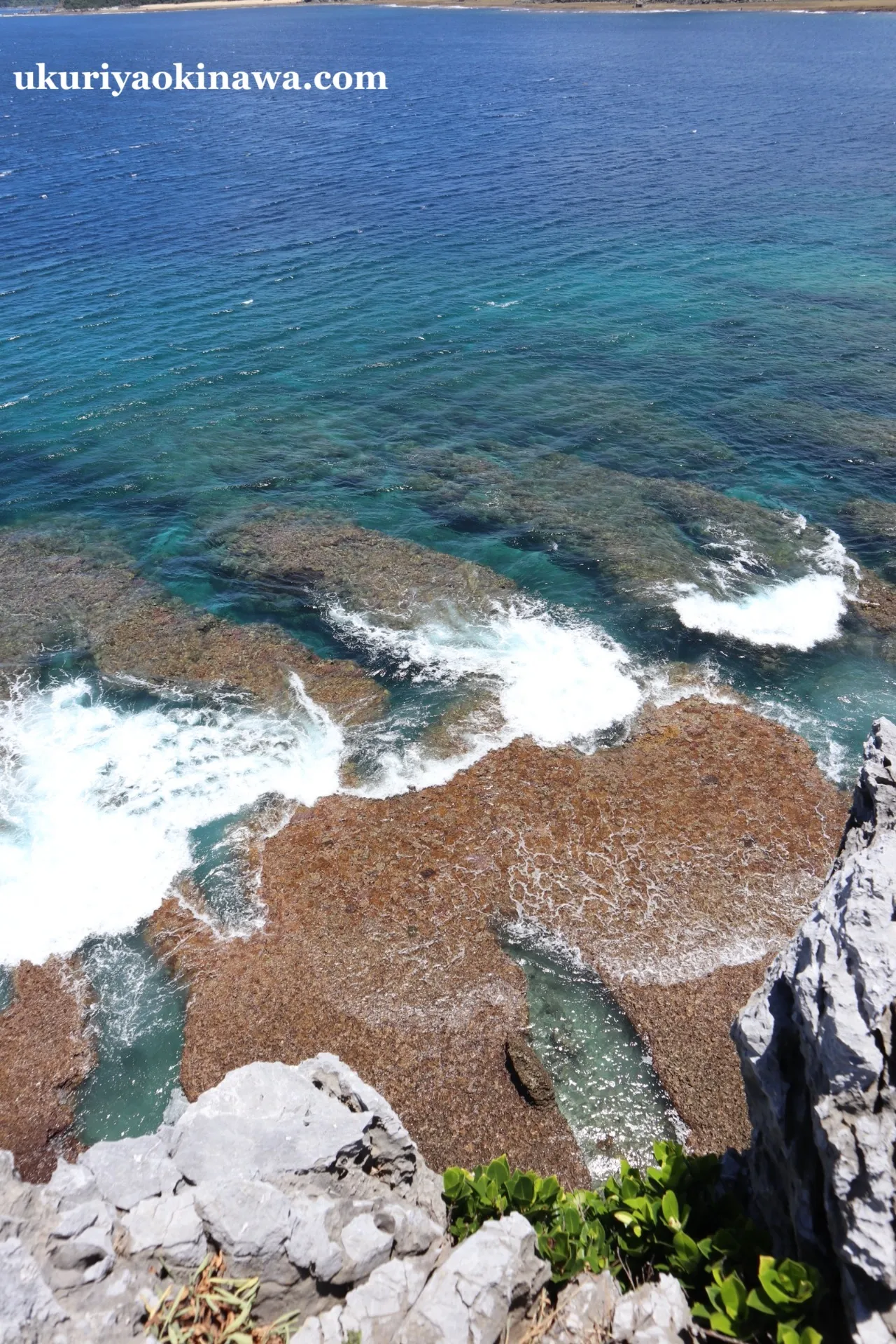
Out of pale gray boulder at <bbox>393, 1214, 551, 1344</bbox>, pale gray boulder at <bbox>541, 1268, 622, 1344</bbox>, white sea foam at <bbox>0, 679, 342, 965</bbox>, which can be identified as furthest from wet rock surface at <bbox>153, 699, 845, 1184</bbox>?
pale gray boulder at <bbox>393, 1214, 551, 1344</bbox>

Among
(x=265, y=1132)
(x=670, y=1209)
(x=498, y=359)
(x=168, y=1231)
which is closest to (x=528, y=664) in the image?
(x=265, y=1132)

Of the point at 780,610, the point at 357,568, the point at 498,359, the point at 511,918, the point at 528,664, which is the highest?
the point at 498,359

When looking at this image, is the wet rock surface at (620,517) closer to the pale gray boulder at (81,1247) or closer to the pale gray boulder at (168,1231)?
the pale gray boulder at (168,1231)

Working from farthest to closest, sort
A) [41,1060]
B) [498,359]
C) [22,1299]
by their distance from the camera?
[498,359] < [41,1060] < [22,1299]

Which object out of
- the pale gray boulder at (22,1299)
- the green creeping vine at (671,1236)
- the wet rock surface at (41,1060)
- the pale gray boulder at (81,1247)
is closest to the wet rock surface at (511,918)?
the wet rock surface at (41,1060)

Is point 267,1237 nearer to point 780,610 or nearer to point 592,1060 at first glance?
point 592,1060

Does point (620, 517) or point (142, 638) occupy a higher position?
point (620, 517)
